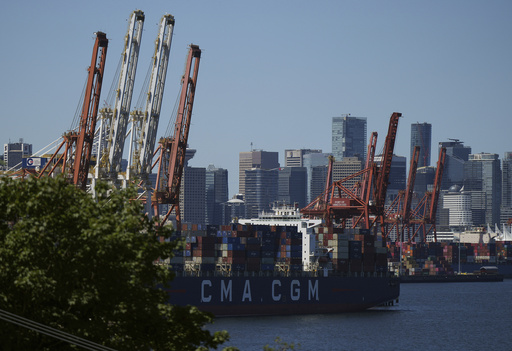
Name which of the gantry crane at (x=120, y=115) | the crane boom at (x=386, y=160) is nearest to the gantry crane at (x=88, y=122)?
the gantry crane at (x=120, y=115)

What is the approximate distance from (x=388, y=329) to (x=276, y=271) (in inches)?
613

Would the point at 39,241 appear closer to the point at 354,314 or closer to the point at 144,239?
the point at 144,239

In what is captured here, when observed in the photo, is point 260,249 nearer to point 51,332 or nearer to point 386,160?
point 386,160

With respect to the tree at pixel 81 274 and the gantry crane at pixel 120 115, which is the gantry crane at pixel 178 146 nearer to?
the gantry crane at pixel 120 115

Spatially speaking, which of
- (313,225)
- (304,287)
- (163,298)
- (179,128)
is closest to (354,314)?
(304,287)

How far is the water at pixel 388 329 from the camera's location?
65.1 m

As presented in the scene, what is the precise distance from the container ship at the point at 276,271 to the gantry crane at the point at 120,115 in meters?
9.25

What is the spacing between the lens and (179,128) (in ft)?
296

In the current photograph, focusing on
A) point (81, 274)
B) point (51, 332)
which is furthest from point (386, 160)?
point (51, 332)

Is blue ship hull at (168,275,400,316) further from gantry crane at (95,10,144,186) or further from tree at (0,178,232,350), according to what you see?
tree at (0,178,232,350)

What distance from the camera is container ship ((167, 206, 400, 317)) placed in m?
82.9

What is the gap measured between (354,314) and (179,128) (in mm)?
23441

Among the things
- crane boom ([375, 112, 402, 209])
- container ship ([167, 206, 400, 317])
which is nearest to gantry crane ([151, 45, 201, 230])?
container ship ([167, 206, 400, 317])

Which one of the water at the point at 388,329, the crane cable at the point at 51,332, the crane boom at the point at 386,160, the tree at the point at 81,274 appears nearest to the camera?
the crane cable at the point at 51,332
